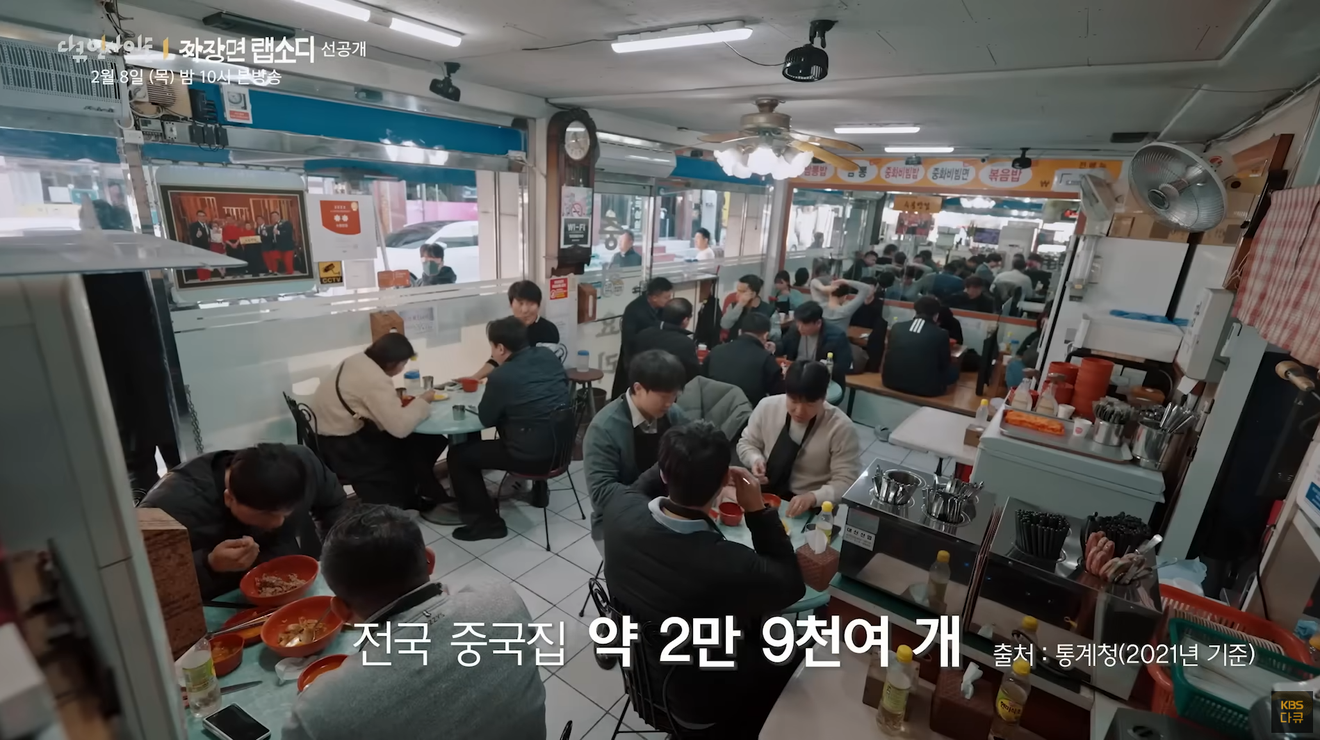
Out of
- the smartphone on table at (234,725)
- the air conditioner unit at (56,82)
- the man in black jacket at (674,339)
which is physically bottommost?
the smartphone on table at (234,725)

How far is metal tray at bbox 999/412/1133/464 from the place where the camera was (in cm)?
308

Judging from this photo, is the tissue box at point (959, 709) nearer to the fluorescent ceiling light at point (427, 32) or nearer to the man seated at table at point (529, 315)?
the man seated at table at point (529, 315)

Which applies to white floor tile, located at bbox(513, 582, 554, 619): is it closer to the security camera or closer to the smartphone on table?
the smartphone on table

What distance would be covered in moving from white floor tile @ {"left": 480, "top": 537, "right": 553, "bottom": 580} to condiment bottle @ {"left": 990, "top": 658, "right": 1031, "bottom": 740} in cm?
246

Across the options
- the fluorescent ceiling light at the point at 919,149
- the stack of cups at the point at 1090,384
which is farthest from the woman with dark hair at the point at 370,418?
the fluorescent ceiling light at the point at 919,149

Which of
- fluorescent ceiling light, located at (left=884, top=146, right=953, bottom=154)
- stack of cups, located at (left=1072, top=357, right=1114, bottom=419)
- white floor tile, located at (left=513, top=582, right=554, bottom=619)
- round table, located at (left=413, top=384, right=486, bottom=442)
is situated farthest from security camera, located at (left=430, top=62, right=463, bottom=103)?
fluorescent ceiling light, located at (left=884, top=146, right=953, bottom=154)

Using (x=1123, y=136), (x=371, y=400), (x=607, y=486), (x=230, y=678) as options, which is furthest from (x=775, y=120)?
(x=230, y=678)

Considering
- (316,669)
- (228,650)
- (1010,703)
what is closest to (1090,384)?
(1010,703)

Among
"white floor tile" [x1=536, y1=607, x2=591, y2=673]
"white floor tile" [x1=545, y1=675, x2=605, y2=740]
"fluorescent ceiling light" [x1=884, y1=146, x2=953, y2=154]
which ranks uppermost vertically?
"fluorescent ceiling light" [x1=884, y1=146, x2=953, y2=154]

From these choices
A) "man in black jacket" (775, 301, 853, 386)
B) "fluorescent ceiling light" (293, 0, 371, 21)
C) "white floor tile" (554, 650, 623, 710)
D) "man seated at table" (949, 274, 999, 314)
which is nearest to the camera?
"fluorescent ceiling light" (293, 0, 371, 21)

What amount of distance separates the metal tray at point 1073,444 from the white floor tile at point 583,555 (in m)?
2.47

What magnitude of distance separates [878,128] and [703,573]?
4.69 meters

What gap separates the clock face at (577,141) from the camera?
472 cm

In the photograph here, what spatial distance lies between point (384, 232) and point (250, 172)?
0.87 meters
